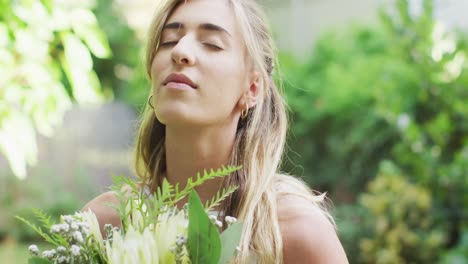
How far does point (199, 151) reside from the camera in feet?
5.67

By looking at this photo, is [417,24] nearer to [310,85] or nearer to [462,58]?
[462,58]

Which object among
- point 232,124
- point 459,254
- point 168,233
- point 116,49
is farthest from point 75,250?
point 116,49

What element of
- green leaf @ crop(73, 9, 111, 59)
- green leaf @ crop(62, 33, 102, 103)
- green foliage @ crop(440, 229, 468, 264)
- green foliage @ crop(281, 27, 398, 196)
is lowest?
green foliage @ crop(440, 229, 468, 264)

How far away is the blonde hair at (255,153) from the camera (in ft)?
5.29

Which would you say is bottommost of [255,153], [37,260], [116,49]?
[37,260]

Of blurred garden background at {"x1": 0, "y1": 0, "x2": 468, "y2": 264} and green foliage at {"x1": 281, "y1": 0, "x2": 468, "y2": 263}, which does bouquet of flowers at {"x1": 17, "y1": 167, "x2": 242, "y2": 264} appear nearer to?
blurred garden background at {"x1": 0, "y1": 0, "x2": 468, "y2": 264}

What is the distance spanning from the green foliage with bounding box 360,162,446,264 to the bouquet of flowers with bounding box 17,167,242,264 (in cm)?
454

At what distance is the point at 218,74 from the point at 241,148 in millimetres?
214

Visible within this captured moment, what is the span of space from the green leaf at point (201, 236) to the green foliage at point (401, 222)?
15.0 feet

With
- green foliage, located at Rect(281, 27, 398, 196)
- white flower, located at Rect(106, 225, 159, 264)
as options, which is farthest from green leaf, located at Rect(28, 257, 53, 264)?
green foliage, located at Rect(281, 27, 398, 196)

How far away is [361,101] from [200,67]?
5.16 metres

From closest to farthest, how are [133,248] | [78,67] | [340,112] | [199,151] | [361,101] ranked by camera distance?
[133,248] < [199,151] < [78,67] < [361,101] < [340,112]

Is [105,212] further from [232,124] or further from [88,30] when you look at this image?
[88,30]

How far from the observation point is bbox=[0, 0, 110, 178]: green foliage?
88.9 inches
